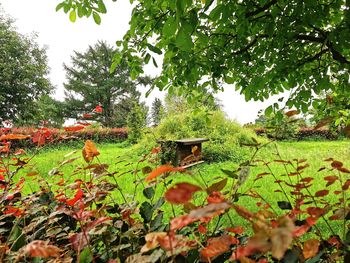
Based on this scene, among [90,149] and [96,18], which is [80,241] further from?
[96,18]

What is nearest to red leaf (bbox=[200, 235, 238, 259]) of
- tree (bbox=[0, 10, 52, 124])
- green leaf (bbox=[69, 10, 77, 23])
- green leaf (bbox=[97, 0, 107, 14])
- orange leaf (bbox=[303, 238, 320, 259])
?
orange leaf (bbox=[303, 238, 320, 259])

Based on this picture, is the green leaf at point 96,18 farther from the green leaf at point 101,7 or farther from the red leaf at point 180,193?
the red leaf at point 180,193

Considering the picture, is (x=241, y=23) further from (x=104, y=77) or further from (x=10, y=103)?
(x=104, y=77)

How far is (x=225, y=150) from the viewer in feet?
30.2

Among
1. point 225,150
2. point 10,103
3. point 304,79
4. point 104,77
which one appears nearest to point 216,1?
point 304,79

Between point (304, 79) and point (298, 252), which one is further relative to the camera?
point (304, 79)

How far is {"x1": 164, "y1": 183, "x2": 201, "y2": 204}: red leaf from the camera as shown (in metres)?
0.44

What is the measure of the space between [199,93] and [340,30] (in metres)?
2.01

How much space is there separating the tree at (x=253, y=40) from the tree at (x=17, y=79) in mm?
17962

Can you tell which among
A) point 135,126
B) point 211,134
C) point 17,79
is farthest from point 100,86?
point 211,134

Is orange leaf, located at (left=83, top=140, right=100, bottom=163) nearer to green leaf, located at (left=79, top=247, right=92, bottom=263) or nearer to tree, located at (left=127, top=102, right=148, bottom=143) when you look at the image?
green leaf, located at (left=79, top=247, right=92, bottom=263)

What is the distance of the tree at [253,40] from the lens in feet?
7.66

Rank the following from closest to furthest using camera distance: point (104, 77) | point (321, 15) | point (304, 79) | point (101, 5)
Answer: point (101, 5) < point (321, 15) < point (304, 79) < point (104, 77)

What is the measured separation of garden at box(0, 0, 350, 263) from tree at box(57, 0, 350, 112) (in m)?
0.01
